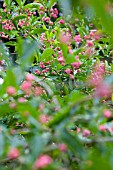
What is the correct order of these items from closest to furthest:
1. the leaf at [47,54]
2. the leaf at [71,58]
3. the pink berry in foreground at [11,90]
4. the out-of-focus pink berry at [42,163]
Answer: the out-of-focus pink berry at [42,163], the pink berry in foreground at [11,90], the leaf at [71,58], the leaf at [47,54]

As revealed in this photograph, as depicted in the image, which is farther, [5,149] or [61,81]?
[61,81]

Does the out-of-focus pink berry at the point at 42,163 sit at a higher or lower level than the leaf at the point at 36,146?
higher

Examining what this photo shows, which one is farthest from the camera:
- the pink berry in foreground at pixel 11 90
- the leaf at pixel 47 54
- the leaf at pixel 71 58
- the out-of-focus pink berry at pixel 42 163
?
the leaf at pixel 47 54

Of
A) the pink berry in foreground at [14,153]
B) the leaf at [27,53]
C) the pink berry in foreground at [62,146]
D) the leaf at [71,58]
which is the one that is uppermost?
the leaf at [27,53]

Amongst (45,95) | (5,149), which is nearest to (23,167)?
(5,149)

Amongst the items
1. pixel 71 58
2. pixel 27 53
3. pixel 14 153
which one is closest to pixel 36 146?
pixel 14 153

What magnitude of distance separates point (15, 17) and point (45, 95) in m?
0.56

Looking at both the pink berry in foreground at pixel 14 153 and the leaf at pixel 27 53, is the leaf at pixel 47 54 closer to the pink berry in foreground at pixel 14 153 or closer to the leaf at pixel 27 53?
the leaf at pixel 27 53

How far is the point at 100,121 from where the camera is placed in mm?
810

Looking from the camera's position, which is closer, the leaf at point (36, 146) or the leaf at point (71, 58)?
the leaf at point (36, 146)

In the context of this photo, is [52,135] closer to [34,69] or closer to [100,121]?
[100,121]

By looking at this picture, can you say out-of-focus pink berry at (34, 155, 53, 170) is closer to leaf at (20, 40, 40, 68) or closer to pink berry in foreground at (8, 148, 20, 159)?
pink berry in foreground at (8, 148, 20, 159)

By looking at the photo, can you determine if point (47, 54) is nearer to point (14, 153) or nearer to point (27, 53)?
point (27, 53)

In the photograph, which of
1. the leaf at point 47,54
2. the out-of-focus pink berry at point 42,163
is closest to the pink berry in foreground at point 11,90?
the out-of-focus pink berry at point 42,163
